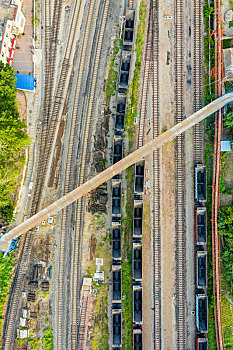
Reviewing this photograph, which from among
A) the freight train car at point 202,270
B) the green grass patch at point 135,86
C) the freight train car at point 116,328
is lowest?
the freight train car at point 116,328

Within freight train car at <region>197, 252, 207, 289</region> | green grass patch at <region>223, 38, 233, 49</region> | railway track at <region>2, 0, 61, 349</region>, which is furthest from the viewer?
railway track at <region>2, 0, 61, 349</region>

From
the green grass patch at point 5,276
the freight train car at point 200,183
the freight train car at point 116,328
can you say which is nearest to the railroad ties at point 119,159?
the freight train car at point 116,328

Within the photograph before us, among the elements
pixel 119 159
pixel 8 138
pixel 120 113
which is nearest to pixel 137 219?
pixel 119 159

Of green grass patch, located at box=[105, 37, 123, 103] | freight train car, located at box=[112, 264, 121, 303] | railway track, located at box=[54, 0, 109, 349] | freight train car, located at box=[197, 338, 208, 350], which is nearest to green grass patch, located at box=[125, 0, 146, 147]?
green grass patch, located at box=[105, 37, 123, 103]

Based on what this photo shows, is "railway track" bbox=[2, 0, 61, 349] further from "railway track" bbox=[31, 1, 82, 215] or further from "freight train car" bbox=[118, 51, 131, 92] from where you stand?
"freight train car" bbox=[118, 51, 131, 92]

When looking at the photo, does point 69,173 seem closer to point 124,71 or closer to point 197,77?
point 124,71

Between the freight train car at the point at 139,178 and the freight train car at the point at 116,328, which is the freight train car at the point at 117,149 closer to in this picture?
the freight train car at the point at 139,178
